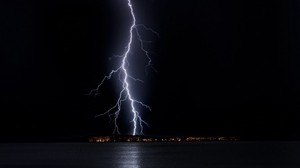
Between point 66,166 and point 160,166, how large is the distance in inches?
131

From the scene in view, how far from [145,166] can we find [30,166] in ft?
13.9

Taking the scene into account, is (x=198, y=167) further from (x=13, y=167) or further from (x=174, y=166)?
(x=13, y=167)

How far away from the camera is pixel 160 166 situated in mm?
25641

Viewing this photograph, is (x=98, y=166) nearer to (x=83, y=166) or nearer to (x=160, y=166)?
(x=83, y=166)

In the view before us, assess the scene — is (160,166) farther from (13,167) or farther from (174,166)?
(13,167)

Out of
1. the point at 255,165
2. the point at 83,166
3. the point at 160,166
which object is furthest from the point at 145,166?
the point at 255,165

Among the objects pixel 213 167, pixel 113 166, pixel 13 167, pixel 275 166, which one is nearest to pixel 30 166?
pixel 13 167

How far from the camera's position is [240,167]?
25.1 meters

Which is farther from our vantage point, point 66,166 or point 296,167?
point 66,166

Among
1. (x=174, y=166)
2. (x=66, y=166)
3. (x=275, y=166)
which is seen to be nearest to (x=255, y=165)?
(x=275, y=166)

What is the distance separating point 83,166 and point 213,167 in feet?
14.9

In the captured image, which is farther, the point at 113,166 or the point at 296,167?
the point at 113,166

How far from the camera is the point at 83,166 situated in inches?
1022

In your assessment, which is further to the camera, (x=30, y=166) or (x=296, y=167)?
(x=30, y=166)
